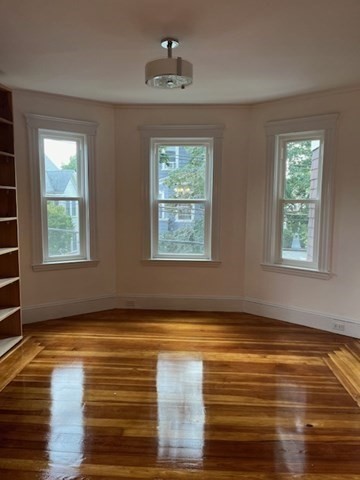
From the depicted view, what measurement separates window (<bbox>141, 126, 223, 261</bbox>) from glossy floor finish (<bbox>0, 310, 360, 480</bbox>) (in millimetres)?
1244

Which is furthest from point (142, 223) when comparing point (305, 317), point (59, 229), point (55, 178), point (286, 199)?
point (305, 317)

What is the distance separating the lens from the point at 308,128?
4.01 meters

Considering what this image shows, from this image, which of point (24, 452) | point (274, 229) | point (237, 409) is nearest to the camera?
point (24, 452)

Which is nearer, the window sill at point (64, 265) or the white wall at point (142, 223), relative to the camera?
the window sill at point (64, 265)

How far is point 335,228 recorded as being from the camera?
3.91 meters

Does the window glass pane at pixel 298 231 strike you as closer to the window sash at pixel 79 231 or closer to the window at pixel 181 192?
the window at pixel 181 192

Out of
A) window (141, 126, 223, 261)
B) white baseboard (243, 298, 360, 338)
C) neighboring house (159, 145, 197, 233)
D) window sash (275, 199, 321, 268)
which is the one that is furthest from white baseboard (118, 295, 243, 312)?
neighboring house (159, 145, 197, 233)

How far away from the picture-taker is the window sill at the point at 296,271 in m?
4.03

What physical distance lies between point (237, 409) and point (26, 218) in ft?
9.85

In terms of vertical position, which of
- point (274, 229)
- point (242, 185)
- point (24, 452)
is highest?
point (242, 185)

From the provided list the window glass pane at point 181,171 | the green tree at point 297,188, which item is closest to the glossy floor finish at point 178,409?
the green tree at point 297,188

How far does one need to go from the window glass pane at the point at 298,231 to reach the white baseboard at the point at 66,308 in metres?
2.31

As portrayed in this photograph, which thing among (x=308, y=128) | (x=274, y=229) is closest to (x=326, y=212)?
(x=274, y=229)

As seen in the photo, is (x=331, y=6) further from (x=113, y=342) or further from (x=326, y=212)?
(x=113, y=342)
